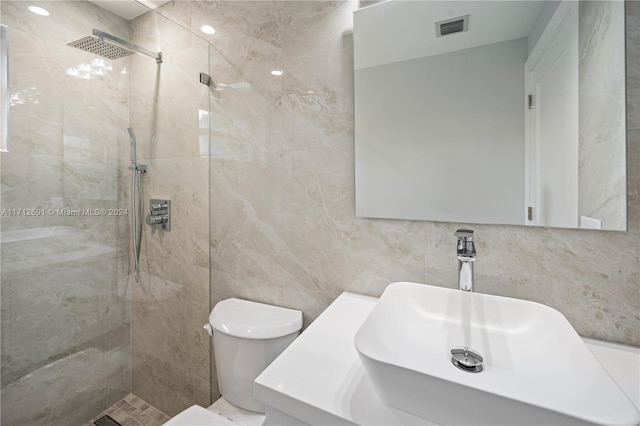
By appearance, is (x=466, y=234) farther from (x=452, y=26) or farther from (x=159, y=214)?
(x=159, y=214)

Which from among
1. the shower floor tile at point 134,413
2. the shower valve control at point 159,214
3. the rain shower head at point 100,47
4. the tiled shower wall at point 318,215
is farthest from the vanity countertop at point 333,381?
the rain shower head at point 100,47

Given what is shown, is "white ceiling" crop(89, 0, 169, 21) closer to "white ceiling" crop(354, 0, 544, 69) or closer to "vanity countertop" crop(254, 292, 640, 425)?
"white ceiling" crop(354, 0, 544, 69)

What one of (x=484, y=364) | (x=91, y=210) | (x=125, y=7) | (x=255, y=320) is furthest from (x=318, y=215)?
(x=125, y=7)

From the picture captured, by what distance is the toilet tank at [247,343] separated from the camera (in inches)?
46.0

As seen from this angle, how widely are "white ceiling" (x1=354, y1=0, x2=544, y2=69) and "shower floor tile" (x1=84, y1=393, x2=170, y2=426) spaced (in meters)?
2.06

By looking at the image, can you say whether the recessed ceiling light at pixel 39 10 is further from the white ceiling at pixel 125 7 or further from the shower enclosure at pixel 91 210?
the white ceiling at pixel 125 7

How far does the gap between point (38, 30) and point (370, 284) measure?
5.36 ft

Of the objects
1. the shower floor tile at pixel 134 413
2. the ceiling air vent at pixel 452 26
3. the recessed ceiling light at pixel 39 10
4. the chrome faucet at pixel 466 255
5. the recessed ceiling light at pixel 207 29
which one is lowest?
the shower floor tile at pixel 134 413

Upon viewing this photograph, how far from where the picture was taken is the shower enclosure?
1.14m

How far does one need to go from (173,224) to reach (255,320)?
75 cm

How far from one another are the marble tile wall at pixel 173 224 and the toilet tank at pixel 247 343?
360 mm

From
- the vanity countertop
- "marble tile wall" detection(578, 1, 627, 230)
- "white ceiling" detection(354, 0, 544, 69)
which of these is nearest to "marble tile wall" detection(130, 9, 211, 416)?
"white ceiling" detection(354, 0, 544, 69)

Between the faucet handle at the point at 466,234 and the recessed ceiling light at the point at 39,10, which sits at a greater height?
the recessed ceiling light at the point at 39,10

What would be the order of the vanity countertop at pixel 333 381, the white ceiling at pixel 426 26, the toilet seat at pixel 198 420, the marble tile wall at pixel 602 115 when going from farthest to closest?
the toilet seat at pixel 198 420 < the white ceiling at pixel 426 26 < the marble tile wall at pixel 602 115 < the vanity countertop at pixel 333 381
